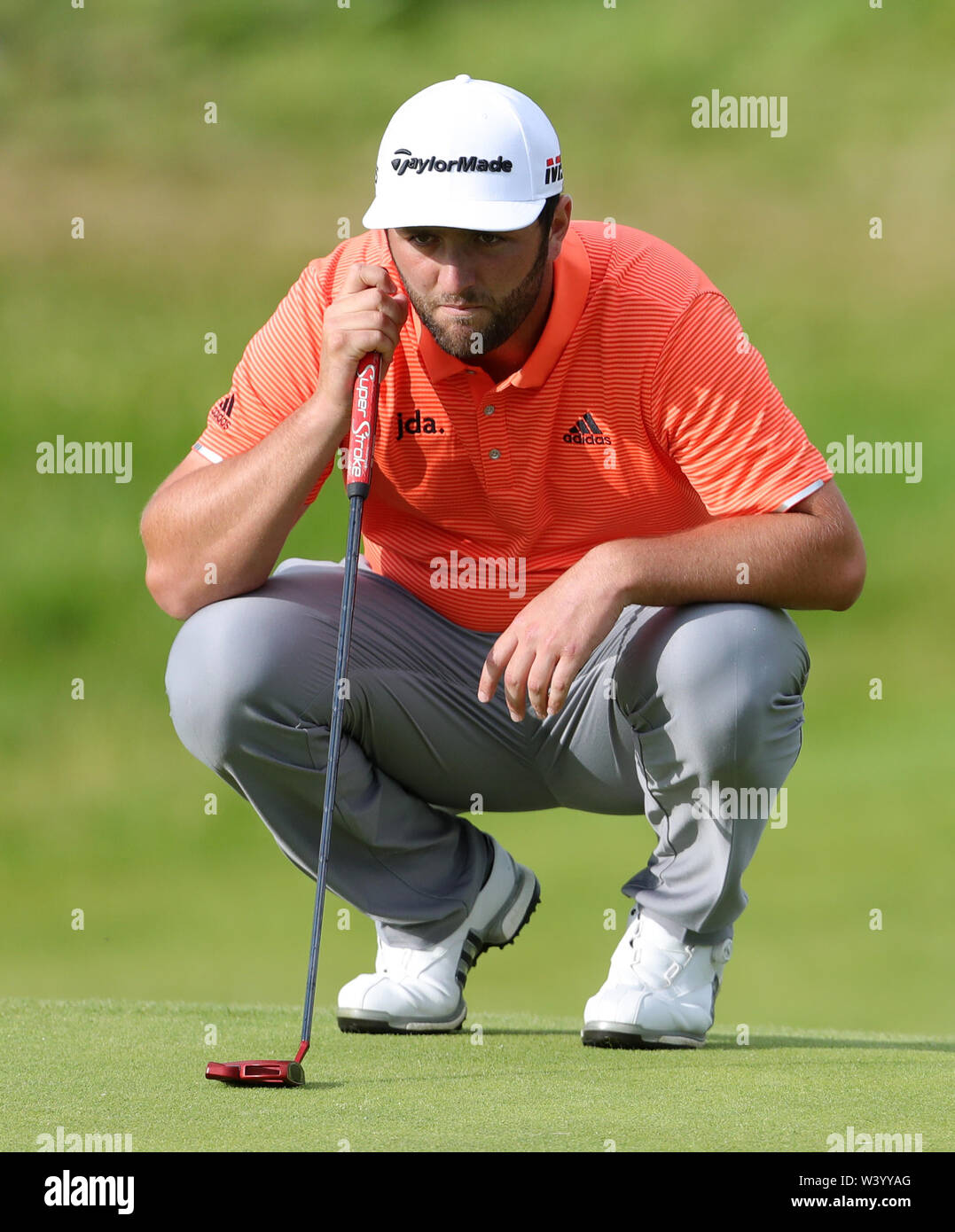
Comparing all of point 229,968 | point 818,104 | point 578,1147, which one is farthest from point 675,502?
point 818,104

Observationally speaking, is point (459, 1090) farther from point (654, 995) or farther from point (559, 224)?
point (559, 224)

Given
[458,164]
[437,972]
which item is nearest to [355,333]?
[458,164]

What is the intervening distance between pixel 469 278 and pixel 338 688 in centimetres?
48

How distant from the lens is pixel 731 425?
1919 mm

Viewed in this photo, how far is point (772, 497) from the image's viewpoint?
1910mm

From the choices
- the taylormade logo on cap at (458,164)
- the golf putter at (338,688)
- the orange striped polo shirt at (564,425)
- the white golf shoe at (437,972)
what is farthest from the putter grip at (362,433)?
→ the white golf shoe at (437,972)

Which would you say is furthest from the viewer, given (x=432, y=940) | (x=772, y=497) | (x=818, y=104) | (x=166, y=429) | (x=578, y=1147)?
(x=818, y=104)

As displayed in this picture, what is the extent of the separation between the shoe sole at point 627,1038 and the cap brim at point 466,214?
88cm

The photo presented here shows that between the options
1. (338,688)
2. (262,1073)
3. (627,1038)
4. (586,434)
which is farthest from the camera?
(586,434)

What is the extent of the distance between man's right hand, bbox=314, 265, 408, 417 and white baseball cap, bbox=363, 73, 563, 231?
0.08 meters

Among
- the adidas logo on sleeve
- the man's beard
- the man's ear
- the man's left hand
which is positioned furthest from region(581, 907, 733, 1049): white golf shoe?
the man's ear

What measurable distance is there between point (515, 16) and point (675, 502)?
15.1 ft

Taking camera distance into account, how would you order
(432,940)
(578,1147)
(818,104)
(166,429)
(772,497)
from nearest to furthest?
(578,1147) → (772,497) → (432,940) → (166,429) → (818,104)

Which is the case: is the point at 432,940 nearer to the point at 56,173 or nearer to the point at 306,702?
the point at 306,702
